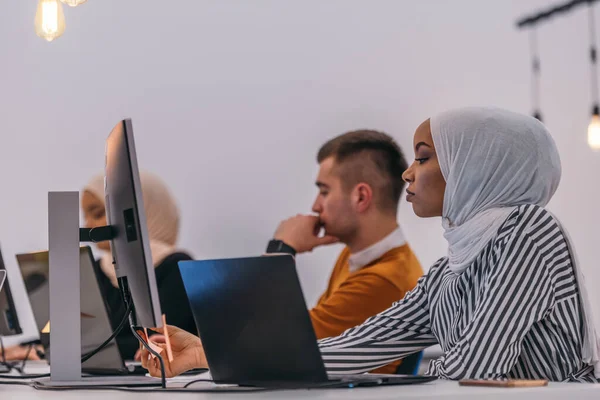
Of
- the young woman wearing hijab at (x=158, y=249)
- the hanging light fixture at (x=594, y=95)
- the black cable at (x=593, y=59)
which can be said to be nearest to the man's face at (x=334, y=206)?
the young woman wearing hijab at (x=158, y=249)

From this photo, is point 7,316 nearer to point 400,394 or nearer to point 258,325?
point 258,325

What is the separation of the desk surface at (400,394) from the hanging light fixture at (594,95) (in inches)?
134

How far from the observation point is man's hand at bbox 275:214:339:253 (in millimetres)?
2770

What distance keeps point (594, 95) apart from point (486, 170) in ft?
11.2

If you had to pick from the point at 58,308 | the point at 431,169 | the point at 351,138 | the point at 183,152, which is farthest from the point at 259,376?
the point at 183,152

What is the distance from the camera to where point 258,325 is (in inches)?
48.0

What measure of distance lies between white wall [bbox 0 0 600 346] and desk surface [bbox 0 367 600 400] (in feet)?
9.24

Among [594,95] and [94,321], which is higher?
[594,95]

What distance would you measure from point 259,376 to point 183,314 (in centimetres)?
162

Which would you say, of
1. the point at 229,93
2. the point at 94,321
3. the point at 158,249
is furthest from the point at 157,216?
the point at 94,321

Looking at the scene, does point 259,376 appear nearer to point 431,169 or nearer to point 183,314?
point 431,169

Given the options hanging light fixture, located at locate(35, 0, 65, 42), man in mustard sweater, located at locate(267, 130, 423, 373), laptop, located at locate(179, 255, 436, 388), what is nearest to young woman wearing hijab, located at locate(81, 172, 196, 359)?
man in mustard sweater, located at locate(267, 130, 423, 373)

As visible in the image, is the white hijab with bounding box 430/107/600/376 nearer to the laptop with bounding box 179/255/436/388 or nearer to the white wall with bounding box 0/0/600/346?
the laptop with bounding box 179/255/436/388

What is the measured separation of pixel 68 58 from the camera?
400 cm
